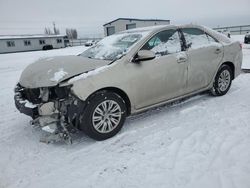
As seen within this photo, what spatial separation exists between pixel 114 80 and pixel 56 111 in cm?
96

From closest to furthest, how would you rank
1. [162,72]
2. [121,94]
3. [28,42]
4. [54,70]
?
1. [54,70]
2. [121,94]
3. [162,72]
4. [28,42]

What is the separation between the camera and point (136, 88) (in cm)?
392

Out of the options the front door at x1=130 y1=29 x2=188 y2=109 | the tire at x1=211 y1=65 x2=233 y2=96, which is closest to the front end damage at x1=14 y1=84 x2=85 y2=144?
the front door at x1=130 y1=29 x2=188 y2=109

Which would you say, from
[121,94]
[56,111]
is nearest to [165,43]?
[121,94]

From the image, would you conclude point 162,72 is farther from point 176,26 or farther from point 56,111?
point 56,111

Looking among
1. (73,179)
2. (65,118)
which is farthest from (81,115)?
(73,179)

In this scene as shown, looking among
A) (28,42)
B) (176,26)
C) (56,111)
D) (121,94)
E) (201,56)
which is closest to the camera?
(56,111)

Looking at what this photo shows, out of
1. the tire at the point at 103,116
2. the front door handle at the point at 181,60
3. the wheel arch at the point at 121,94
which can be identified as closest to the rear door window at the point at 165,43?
the front door handle at the point at 181,60

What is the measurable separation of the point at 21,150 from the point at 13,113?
177cm

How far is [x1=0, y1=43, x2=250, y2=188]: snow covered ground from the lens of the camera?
2762 mm

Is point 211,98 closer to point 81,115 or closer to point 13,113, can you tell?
point 81,115

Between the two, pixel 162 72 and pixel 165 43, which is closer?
pixel 162 72

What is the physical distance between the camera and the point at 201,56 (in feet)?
15.7

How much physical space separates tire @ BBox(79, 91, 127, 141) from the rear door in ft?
5.39
